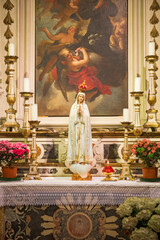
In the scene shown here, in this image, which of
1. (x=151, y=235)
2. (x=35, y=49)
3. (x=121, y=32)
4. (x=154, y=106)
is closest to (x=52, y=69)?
(x=35, y=49)

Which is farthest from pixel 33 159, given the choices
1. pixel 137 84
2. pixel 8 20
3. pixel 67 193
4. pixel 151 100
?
pixel 8 20

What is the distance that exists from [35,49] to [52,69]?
15.8 inches

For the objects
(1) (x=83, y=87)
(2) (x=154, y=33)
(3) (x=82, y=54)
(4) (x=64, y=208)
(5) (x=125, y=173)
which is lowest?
(4) (x=64, y=208)

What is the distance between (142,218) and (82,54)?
375 centimetres

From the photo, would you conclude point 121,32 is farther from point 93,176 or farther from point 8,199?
point 8,199

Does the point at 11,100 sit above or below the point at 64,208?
above

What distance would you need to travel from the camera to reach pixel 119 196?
5469 mm

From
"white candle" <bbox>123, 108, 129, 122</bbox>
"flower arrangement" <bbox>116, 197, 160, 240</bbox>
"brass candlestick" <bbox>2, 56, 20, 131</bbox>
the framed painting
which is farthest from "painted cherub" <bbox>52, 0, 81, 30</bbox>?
"flower arrangement" <bbox>116, 197, 160, 240</bbox>

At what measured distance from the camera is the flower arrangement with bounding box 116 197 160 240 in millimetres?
3170

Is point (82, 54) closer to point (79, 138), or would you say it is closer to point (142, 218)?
point (79, 138)

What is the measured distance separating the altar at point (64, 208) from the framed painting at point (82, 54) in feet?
4.65

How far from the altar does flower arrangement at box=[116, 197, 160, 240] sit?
1.97m

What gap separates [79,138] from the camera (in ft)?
19.3

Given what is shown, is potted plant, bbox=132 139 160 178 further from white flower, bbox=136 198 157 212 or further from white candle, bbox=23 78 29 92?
white flower, bbox=136 198 157 212
